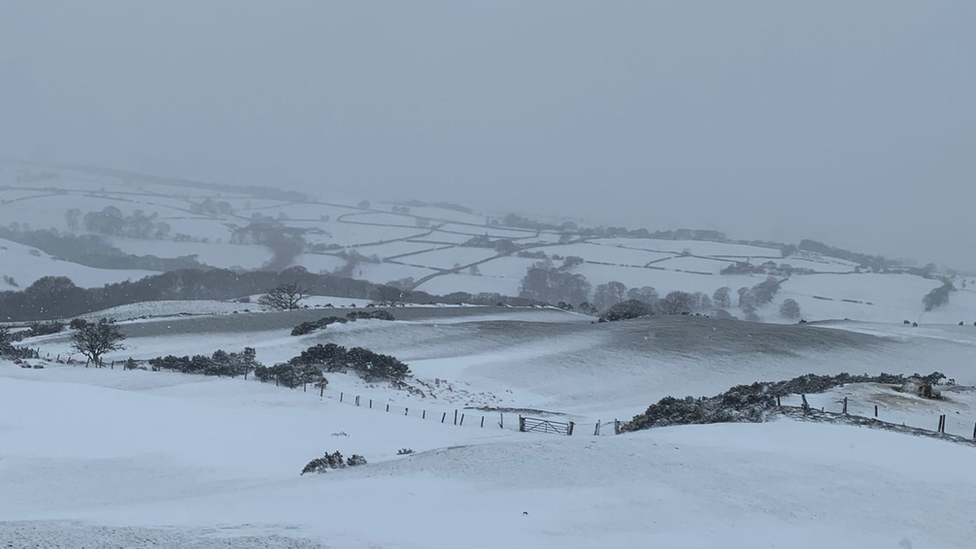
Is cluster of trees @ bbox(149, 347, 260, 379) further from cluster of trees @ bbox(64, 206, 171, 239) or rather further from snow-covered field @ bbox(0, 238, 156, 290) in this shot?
cluster of trees @ bbox(64, 206, 171, 239)

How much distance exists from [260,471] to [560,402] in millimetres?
18182

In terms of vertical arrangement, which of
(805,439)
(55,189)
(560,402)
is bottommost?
(560,402)

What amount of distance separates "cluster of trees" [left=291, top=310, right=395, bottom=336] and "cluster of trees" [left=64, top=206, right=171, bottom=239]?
75.3 m

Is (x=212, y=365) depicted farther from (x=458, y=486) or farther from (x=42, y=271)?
(x=42, y=271)

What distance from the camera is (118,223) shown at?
115250mm

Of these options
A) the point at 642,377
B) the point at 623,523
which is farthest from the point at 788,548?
the point at 642,377

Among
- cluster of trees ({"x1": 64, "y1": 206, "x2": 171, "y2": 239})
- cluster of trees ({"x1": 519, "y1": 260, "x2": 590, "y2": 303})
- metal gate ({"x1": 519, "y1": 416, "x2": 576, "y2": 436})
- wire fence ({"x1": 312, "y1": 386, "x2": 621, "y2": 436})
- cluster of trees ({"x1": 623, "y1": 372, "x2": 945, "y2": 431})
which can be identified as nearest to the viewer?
cluster of trees ({"x1": 623, "y1": 372, "x2": 945, "y2": 431})

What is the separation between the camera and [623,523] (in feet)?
37.5

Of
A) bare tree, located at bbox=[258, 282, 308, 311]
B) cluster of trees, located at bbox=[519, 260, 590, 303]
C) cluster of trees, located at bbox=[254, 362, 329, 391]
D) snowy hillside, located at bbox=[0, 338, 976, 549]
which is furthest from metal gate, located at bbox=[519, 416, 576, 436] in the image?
cluster of trees, located at bbox=[519, 260, 590, 303]

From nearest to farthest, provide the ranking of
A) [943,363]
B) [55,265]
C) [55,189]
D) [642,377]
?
1. [642,377]
2. [943,363]
3. [55,265]
4. [55,189]

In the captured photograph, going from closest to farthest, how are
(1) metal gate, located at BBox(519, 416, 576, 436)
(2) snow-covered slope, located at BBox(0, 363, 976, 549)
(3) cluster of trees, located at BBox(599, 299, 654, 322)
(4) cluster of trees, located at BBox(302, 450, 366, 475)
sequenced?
(2) snow-covered slope, located at BBox(0, 363, 976, 549), (4) cluster of trees, located at BBox(302, 450, 366, 475), (1) metal gate, located at BBox(519, 416, 576, 436), (3) cluster of trees, located at BBox(599, 299, 654, 322)

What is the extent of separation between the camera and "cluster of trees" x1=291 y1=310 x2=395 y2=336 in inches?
1747

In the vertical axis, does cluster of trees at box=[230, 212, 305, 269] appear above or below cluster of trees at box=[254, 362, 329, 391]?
above

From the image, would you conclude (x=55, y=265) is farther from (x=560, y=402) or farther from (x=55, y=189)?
(x=560, y=402)
